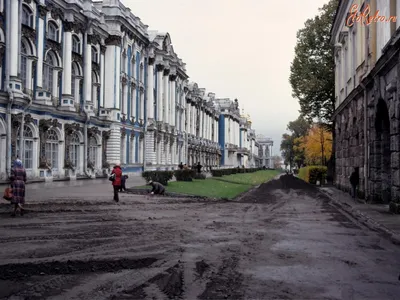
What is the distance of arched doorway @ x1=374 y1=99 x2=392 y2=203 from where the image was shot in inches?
765

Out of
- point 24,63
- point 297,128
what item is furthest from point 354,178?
point 297,128

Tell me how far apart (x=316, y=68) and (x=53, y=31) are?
74.5 ft

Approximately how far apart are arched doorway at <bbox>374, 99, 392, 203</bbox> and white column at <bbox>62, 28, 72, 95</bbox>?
69.7ft

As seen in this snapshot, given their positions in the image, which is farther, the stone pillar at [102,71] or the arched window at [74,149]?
the stone pillar at [102,71]

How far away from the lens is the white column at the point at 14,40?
81.6ft

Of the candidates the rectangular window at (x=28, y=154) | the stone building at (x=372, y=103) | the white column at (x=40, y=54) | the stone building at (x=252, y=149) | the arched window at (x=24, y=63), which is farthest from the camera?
the stone building at (x=252, y=149)

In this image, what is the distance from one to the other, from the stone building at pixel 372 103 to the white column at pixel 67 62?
18.7 m

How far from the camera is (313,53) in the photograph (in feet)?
137

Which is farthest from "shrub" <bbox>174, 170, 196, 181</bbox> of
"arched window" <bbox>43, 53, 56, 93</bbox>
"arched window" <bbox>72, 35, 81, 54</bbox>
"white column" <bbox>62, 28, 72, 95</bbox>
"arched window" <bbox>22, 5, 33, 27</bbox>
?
"arched window" <bbox>22, 5, 33, 27</bbox>

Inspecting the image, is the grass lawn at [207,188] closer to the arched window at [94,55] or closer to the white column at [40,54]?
the white column at [40,54]

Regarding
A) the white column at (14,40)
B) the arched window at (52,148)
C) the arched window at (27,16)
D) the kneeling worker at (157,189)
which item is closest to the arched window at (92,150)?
the arched window at (52,148)

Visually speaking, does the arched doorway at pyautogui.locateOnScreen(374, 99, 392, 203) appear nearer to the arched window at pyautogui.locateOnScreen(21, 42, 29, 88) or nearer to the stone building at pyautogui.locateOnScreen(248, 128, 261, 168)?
the arched window at pyautogui.locateOnScreen(21, 42, 29, 88)

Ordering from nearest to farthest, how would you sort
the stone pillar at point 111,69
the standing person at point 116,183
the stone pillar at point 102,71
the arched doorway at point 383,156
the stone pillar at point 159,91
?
1. the standing person at point 116,183
2. the arched doorway at point 383,156
3. the stone pillar at point 102,71
4. the stone pillar at point 111,69
5. the stone pillar at point 159,91

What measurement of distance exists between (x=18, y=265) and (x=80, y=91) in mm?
29434
